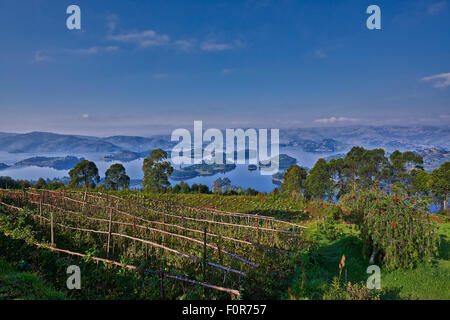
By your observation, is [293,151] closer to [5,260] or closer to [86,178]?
[86,178]

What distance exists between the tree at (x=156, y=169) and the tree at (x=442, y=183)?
70.2 feet

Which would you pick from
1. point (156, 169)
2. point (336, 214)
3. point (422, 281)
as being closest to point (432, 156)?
point (336, 214)

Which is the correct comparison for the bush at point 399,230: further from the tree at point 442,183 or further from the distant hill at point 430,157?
the distant hill at point 430,157

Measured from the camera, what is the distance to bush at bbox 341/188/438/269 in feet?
14.8

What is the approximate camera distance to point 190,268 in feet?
16.1

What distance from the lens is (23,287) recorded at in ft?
12.3

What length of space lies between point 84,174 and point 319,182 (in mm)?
23553

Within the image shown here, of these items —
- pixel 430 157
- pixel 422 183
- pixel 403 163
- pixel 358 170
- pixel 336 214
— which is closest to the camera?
pixel 336 214

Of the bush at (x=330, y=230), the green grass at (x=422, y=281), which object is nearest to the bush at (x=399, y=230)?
the green grass at (x=422, y=281)

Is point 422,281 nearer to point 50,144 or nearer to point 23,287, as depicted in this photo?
point 23,287

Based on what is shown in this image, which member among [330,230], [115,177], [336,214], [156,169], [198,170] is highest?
[156,169]

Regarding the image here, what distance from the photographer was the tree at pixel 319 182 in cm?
2131
